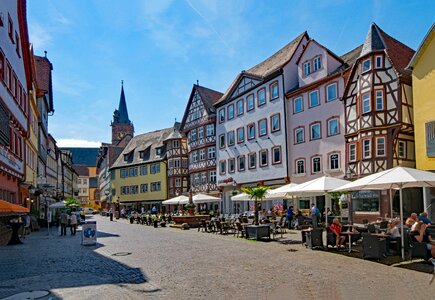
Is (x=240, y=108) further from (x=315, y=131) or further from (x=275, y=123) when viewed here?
(x=315, y=131)

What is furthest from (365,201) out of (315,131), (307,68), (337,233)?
(337,233)

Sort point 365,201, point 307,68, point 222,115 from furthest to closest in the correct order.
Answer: point 222,115 → point 307,68 → point 365,201

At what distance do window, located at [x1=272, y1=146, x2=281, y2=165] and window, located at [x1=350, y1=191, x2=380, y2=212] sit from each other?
8694 mm

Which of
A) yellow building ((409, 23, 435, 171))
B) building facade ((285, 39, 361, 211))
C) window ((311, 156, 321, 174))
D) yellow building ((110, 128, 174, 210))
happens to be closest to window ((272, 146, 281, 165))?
building facade ((285, 39, 361, 211))

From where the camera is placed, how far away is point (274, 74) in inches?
1548

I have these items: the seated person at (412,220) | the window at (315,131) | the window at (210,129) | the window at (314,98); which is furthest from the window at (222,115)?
the seated person at (412,220)

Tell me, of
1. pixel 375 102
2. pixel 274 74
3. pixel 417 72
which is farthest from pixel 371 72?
pixel 274 74

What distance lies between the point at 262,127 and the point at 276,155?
3.53 metres

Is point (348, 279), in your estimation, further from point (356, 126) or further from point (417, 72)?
point (356, 126)

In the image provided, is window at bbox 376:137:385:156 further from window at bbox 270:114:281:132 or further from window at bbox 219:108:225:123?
window at bbox 219:108:225:123

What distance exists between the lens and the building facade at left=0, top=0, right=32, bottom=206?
2128 centimetres

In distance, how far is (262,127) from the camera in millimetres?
41562

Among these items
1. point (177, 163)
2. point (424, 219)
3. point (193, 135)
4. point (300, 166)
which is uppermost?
point (193, 135)

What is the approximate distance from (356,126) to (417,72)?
20.4 feet
